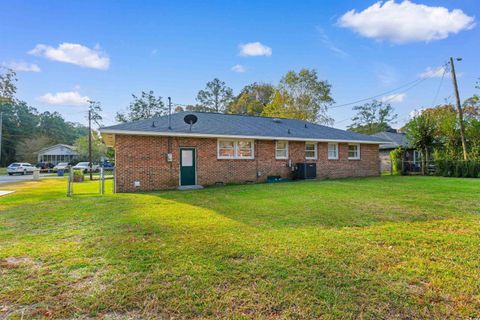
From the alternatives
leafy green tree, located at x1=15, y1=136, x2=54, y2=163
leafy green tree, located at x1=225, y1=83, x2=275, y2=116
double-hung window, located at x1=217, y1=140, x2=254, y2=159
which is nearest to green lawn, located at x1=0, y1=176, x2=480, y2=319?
double-hung window, located at x1=217, y1=140, x2=254, y2=159

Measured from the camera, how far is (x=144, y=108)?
42.5 m

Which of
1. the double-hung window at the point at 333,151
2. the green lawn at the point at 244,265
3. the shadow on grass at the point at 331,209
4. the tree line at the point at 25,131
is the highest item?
the tree line at the point at 25,131

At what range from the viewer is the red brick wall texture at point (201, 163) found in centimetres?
1130

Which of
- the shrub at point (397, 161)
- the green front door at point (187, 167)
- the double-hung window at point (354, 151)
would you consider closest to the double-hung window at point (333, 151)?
the double-hung window at point (354, 151)

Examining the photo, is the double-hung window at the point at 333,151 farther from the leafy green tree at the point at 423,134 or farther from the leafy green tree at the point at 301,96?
the leafy green tree at the point at 301,96

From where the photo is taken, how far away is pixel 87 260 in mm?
3590

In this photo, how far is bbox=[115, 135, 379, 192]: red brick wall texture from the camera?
37.1 ft

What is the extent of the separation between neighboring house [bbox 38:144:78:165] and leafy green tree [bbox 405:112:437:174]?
47.5 metres

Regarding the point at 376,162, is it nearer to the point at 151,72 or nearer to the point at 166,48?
the point at 166,48

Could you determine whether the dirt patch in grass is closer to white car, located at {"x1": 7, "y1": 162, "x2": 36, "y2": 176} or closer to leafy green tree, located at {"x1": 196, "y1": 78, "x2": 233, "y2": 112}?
white car, located at {"x1": 7, "y1": 162, "x2": 36, "y2": 176}

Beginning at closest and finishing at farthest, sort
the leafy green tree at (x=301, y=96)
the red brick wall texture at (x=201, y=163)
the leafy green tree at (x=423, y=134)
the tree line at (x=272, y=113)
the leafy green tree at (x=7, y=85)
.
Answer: the red brick wall texture at (x=201, y=163), the leafy green tree at (x=423, y=134), the tree line at (x=272, y=113), the leafy green tree at (x=301, y=96), the leafy green tree at (x=7, y=85)

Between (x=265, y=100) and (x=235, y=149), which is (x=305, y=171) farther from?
(x=265, y=100)

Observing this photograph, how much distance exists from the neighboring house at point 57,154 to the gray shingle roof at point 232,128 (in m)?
39.3

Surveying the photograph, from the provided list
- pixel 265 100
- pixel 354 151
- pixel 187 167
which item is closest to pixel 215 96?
pixel 265 100
